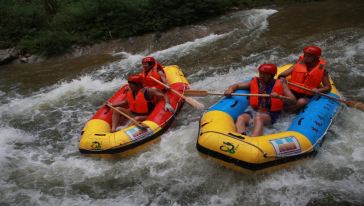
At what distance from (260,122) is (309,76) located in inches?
43.3

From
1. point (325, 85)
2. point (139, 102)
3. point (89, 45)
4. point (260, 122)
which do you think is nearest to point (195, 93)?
point (139, 102)

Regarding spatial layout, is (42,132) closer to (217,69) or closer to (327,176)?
(217,69)

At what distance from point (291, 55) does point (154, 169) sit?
4537 mm

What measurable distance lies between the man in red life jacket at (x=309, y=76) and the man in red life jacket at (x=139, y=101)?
70.7 inches

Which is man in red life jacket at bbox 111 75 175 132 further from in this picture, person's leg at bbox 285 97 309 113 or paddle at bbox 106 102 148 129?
person's leg at bbox 285 97 309 113

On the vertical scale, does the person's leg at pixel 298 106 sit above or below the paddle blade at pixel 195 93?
above

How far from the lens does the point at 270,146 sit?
396 centimetres

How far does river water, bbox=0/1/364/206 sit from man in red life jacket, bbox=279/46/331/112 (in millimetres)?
493

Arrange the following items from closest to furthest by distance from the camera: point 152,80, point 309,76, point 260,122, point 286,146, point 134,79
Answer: point 286,146
point 260,122
point 309,76
point 134,79
point 152,80

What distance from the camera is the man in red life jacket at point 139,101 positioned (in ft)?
17.2

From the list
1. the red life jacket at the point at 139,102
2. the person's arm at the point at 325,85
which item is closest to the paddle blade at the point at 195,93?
the red life jacket at the point at 139,102

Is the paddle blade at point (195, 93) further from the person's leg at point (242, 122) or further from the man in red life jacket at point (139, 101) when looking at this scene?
the person's leg at point (242, 122)

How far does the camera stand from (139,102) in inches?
207

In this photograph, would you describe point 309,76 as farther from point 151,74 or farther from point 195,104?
point 151,74
